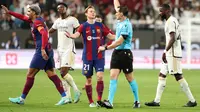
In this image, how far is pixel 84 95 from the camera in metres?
19.2

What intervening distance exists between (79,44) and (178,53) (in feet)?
57.9

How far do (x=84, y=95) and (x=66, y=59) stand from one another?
1720 mm

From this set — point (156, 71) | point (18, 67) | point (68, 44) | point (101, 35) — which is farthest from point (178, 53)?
point (18, 67)

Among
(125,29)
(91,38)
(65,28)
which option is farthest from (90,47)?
(65,28)

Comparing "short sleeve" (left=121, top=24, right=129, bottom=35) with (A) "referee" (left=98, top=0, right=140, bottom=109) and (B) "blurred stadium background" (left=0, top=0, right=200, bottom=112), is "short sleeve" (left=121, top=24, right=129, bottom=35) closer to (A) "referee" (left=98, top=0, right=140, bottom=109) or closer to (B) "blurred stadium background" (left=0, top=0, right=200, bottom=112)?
(A) "referee" (left=98, top=0, right=140, bottom=109)

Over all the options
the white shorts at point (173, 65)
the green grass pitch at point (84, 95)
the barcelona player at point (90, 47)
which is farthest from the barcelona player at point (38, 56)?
the white shorts at point (173, 65)

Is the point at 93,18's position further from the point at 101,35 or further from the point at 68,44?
the point at 68,44

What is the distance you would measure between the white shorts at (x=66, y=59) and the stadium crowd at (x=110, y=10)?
52.4 feet

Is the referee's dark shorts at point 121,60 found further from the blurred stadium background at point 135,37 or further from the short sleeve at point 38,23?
the blurred stadium background at point 135,37

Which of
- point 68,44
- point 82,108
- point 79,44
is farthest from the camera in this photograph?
point 79,44

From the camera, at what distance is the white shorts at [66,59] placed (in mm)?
17812

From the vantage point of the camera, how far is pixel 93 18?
15.9 meters

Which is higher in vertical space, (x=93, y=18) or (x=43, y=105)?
(x=93, y=18)

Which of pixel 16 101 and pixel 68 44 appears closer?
pixel 16 101
